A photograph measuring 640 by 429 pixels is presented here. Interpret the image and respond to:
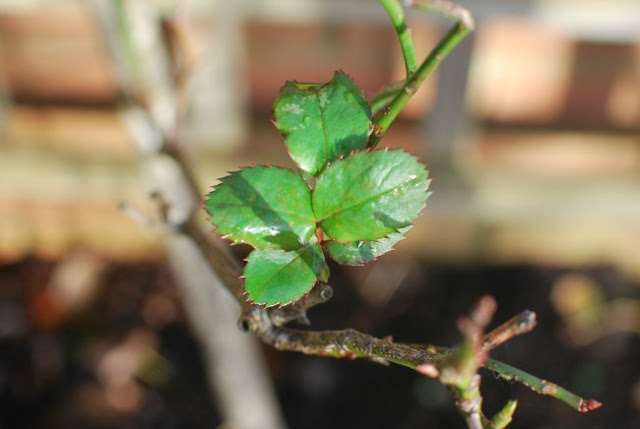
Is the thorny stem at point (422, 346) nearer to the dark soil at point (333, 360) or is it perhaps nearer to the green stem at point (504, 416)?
the green stem at point (504, 416)

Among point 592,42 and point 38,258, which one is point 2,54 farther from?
point 592,42

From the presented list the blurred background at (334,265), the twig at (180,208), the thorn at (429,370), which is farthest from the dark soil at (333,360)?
the thorn at (429,370)

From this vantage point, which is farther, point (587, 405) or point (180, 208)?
point (180, 208)

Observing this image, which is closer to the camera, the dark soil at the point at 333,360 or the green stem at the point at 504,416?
the green stem at the point at 504,416

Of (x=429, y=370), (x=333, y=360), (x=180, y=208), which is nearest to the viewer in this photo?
(x=429, y=370)

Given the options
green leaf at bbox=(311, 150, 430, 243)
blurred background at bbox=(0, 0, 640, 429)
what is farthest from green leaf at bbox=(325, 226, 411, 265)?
blurred background at bbox=(0, 0, 640, 429)

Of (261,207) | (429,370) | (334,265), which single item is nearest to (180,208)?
(261,207)

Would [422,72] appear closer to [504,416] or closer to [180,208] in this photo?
[504,416]
